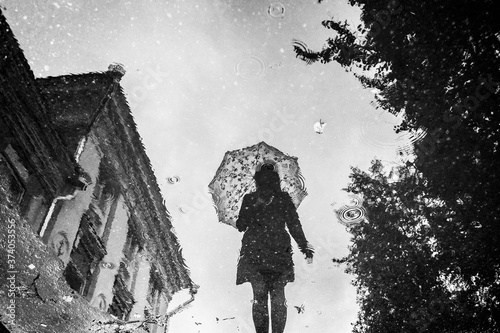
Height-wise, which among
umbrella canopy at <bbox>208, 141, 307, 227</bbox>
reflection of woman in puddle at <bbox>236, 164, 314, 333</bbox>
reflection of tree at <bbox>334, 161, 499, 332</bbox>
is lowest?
reflection of woman in puddle at <bbox>236, 164, 314, 333</bbox>

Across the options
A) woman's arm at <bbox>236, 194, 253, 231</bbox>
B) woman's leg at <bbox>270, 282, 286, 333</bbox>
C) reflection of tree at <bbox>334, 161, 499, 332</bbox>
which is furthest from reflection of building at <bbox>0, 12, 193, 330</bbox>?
reflection of tree at <bbox>334, 161, 499, 332</bbox>

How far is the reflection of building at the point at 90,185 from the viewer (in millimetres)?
7121

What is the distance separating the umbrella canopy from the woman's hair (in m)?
0.84

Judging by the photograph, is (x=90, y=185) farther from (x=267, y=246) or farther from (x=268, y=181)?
(x=267, y=246)

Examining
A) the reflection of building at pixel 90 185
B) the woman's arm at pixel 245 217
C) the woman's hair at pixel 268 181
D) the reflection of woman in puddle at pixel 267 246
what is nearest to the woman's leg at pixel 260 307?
the reflection of woman in puddle at pixel 267 246

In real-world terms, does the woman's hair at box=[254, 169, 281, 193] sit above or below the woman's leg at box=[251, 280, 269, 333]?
above

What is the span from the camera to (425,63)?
7004mm

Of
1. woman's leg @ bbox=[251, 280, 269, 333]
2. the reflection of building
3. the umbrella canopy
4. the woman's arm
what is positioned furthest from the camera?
the reflection of building

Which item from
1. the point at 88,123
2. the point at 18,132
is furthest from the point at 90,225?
the point at 18,132

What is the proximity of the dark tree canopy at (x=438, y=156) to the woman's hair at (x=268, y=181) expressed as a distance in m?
4.44

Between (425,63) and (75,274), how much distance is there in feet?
32.9

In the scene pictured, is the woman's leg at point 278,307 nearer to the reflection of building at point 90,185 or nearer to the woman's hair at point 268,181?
the woman's hair at point 268,181

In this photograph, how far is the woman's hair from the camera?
4.41 meters

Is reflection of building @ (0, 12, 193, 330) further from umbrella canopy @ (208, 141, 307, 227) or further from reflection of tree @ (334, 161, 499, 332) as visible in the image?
reflection of tree @ (334, 161, 499, 332)
